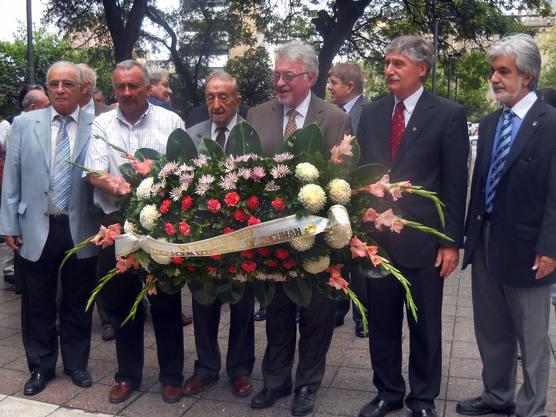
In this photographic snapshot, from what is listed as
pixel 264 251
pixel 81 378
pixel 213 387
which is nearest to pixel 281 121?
pixel 264 251

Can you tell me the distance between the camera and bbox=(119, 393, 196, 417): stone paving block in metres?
4.12

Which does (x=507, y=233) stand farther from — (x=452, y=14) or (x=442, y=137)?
(x=452, y=14)

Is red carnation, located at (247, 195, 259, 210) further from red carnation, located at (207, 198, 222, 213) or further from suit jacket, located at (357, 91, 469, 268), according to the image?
suit jacket, located at (357, 91, 469, 268)

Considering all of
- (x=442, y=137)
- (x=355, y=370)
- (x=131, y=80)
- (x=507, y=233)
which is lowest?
(x=355, y=370)

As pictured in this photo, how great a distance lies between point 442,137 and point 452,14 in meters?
17.9

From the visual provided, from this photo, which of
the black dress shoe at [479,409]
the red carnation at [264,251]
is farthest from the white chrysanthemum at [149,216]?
the black dress shoe at [479,409]

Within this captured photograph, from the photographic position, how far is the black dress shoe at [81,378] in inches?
178

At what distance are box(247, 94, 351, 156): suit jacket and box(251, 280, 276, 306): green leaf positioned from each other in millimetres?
750

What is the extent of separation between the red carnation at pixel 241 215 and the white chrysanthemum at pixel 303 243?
27cm

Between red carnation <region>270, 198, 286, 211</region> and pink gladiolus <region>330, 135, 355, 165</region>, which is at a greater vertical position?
pink gladiolus <region>330, 135, 355, 165</region>

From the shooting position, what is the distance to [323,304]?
4.08 m

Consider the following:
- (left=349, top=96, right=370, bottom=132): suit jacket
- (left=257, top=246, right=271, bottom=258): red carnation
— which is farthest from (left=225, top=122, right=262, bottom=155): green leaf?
(left=349, top=96, right=370, bottom=132): suit jacket

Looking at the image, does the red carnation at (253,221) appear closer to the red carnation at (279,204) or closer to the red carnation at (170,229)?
the red carnation at (279,204)

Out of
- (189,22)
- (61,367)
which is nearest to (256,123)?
(61,367)
